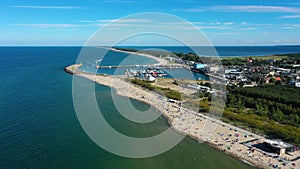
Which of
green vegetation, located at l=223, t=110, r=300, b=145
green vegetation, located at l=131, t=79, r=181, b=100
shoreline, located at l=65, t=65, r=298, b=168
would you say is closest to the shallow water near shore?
shoreline, located at l=65, t=65, r=298, b=168

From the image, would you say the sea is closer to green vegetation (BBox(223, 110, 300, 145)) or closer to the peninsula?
the peninsula

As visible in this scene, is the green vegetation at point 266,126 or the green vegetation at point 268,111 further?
the green vegetation at point 268,111

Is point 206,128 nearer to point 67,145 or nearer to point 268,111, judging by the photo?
point 268,111

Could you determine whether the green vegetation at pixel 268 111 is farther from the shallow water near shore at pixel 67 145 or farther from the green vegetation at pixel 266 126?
the shallow water near shore at pixel 67 145

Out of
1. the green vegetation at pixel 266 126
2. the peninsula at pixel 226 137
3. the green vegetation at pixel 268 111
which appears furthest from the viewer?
the green vegetation at pixel 268 111

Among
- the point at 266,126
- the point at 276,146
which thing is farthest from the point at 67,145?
the point at 266,126

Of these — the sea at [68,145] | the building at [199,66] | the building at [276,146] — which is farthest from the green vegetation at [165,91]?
the building at [199,66]

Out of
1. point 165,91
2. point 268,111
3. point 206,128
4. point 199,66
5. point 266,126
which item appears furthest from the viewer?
point 199,66

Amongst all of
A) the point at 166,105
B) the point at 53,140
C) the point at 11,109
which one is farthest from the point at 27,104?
the point at 166,105

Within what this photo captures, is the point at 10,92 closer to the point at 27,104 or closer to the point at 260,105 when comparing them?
the point at 27,104
